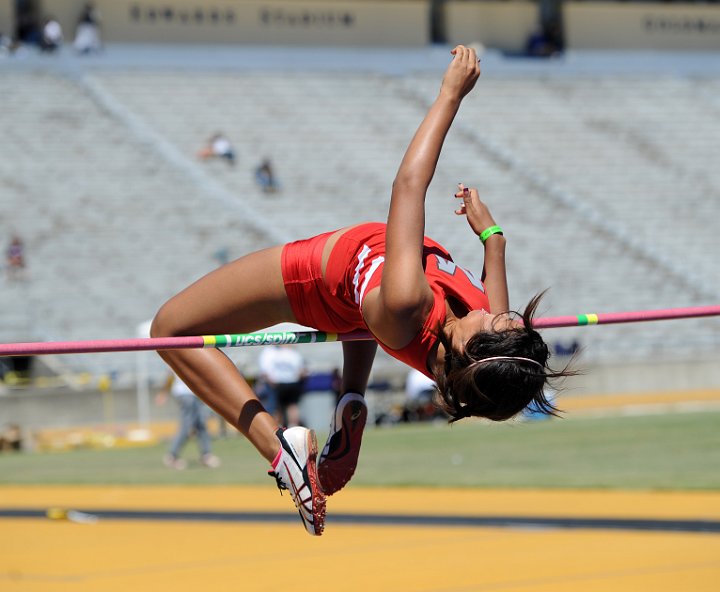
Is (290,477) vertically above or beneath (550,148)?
above

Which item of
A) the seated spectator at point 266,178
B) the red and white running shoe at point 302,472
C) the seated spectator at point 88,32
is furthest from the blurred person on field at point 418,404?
the seated spectator at point 88,32

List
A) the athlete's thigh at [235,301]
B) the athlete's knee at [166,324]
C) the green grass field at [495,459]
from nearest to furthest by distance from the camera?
the athlete's thigh at [235,301], the athlete's knee at [166,324], the green grass field at [495,459]

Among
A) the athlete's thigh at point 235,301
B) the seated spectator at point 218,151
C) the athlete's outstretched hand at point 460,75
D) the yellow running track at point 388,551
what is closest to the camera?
the athlete's outstretched hand at point 460,75

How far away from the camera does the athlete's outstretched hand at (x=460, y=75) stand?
4.90m

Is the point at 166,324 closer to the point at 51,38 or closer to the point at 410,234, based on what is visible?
the point at 410,234

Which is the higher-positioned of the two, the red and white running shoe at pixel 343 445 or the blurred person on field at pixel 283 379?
the red and white running shoe at pixel 343 445

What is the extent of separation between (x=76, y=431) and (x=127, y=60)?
52.9ft

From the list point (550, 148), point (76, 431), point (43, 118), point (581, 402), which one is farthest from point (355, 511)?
point (550, 148)

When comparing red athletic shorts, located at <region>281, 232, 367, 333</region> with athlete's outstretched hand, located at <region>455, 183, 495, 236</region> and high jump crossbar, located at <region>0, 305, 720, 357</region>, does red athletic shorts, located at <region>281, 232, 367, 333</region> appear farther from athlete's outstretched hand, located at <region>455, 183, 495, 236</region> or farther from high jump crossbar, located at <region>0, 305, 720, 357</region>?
athlete's outstretched hand, located at <region>455, 183, 495, 236</region>

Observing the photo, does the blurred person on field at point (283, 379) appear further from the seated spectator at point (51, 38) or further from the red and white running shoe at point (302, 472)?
the seated spectator at point (51, 38)

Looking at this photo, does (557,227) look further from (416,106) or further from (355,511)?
(355,511)

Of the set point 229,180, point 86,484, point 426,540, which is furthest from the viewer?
point 229,180

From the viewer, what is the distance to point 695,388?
25.8 meters

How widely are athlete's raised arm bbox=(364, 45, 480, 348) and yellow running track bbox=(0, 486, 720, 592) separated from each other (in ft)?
6.46
